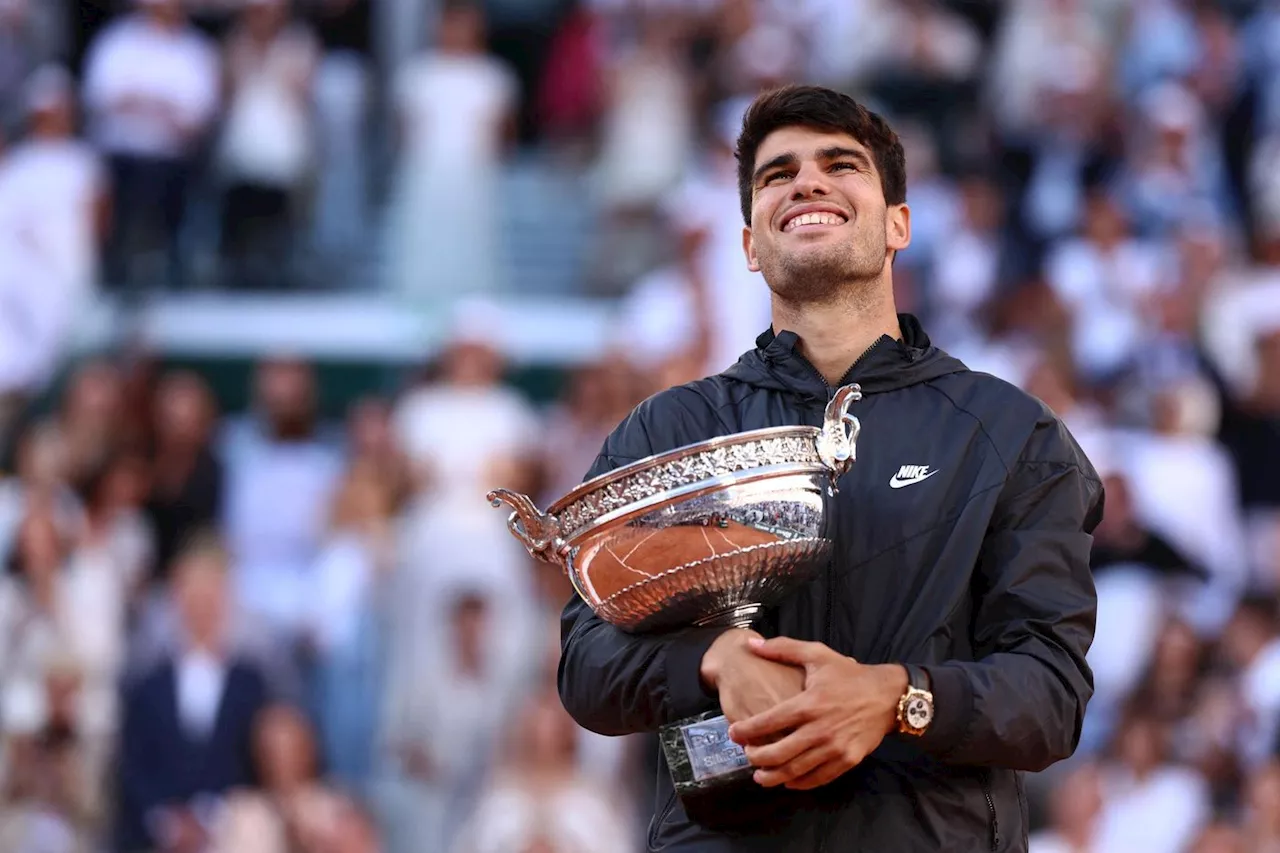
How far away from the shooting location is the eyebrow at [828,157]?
2.76 meters

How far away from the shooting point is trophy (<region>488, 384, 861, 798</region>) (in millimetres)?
2424

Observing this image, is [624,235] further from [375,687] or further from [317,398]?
[375,687]

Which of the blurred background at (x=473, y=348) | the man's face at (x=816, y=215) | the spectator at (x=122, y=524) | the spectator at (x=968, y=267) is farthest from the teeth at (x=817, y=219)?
the spectator at (x=968, y=267)

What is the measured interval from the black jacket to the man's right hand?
0.06m

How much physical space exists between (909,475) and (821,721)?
427mm

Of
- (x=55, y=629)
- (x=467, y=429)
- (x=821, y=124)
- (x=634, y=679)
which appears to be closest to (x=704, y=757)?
(x=634, y=679)

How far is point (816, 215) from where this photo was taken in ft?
8.95

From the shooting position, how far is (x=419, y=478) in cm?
782

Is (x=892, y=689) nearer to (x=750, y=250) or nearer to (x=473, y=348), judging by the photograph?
(x=750, y=250)

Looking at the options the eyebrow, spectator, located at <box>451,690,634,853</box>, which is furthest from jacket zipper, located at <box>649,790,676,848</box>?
spectator, located at <box>451,690,634,853</box>

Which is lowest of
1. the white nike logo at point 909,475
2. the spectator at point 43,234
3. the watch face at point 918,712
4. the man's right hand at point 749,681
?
the watch face at point 918,712

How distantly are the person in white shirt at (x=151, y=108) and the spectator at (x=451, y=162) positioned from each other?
965 mm

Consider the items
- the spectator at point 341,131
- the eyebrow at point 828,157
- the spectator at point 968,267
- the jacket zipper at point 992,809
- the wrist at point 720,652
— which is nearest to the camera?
the wrist at point 720,652

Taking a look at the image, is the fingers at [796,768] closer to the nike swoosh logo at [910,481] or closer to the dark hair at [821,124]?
the nike swoosh logo at [910,481]
